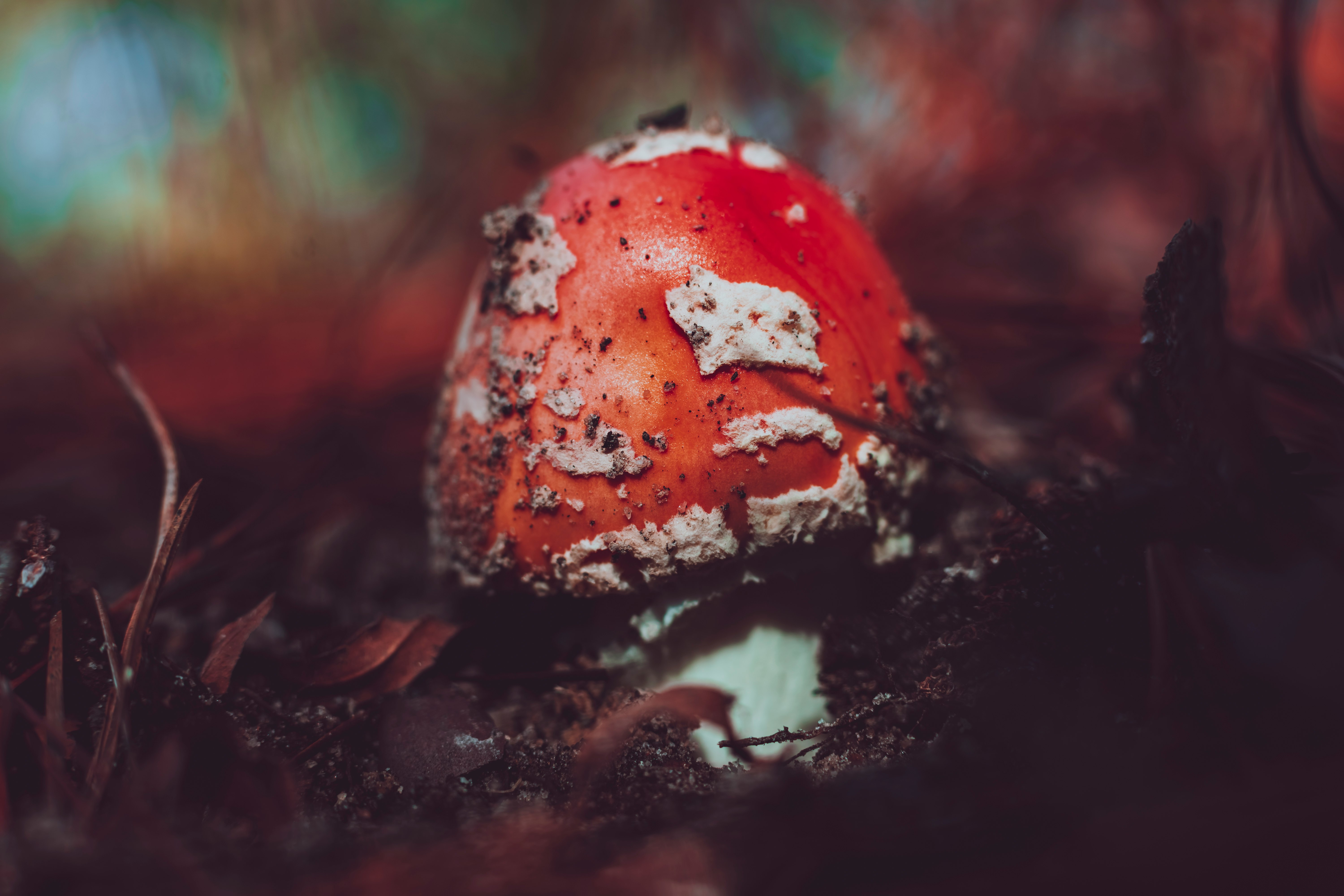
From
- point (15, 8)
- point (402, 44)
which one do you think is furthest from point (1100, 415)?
point (15, 8)

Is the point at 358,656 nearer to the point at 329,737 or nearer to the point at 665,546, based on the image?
the point at 329,737

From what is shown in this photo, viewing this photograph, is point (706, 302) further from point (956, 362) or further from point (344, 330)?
point (344, 330)

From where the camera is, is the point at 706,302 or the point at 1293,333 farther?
the point at 1293,333

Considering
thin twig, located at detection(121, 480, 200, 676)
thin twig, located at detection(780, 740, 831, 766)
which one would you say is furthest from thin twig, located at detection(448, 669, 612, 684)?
thin twig, located at detection(121, 480, 200, 676)

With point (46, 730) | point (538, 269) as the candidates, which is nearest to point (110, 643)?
point (46, 730)

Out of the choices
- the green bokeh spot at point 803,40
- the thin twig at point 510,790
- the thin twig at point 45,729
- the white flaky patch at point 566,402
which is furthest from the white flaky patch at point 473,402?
the green bokeh spot at point 803,40

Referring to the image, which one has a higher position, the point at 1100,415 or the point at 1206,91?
the point at 1206,91

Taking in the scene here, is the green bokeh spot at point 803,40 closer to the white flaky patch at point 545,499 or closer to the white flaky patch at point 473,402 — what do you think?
the white flaky patch at point 473,402

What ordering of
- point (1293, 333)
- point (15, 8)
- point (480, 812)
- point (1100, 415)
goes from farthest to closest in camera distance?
point (15, 8), point (1100, 415), point (1293, 333), point (480, 812)
